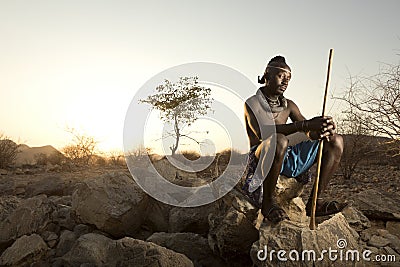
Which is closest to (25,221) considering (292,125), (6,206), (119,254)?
(6,206)

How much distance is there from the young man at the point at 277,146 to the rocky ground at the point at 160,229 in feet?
0.49

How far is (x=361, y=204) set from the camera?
4.91 metres

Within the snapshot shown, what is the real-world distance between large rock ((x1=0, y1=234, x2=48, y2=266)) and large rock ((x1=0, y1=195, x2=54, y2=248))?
0.43 metres

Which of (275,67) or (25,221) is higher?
(275,67)

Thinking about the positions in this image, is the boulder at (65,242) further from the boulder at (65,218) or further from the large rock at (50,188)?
the large rock at (50,188)

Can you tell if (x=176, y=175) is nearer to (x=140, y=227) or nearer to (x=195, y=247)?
(x=140, y=227)

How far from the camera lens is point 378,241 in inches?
162

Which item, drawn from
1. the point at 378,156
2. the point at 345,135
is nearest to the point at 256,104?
the point at 345,135

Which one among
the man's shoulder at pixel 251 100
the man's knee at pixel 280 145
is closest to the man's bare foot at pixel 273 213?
the man's knee at pixel 280 145

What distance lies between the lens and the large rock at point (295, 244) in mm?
3191

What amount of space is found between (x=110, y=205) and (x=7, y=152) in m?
11.4

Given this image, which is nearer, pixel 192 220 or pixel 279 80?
pixel 279 80

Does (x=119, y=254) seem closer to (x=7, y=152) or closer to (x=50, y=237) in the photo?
(x=50, y=237)

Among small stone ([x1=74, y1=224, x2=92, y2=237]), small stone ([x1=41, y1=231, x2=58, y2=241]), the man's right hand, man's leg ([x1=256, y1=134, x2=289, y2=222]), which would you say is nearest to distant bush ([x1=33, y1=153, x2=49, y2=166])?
small stone ([x1=41, y1=231, x2=58, y2=241])
